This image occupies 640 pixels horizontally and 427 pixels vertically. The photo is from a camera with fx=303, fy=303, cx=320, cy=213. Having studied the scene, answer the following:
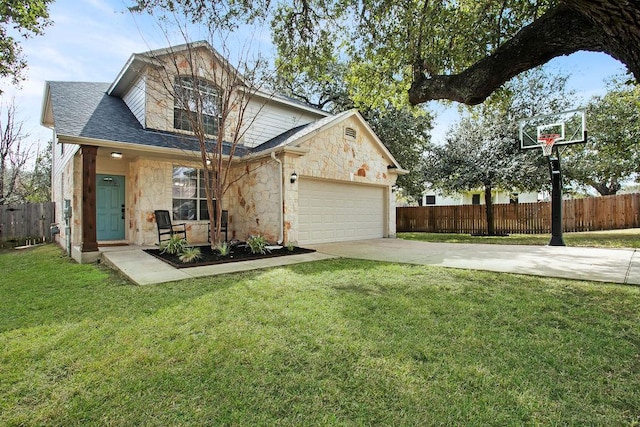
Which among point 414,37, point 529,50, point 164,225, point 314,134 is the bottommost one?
point 164,225

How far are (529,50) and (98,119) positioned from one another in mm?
9645

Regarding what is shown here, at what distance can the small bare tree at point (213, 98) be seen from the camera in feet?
23.5

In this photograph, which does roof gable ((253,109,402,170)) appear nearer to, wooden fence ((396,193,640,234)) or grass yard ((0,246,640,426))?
grass yard ((0,246,640,426))

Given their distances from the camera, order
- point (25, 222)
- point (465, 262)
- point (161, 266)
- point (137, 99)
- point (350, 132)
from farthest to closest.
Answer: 1. point (25, 222)
2. point (350, 132)
3. point (137, 99)
4. point (465, 262)
5. point (161, 266)

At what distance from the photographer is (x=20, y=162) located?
14.8m

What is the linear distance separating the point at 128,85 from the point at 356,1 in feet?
25.5

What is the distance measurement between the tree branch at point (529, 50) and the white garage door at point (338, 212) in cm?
515

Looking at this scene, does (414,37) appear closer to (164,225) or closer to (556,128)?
(556,128)

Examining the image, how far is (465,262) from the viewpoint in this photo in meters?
6.11

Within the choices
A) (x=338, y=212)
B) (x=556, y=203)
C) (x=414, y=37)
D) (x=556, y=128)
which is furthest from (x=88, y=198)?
(x=556, y=128)

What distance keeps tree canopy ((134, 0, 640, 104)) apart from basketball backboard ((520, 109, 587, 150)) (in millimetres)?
4125

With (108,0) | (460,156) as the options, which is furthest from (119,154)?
(460,156)

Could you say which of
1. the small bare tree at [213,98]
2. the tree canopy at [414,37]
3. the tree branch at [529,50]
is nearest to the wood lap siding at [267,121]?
the small bare tree at [213,98]

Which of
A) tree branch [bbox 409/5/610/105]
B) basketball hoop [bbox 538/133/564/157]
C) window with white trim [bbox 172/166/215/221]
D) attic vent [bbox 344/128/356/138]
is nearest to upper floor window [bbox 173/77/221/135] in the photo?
window with white trim [bbox 172/166/215/221]
